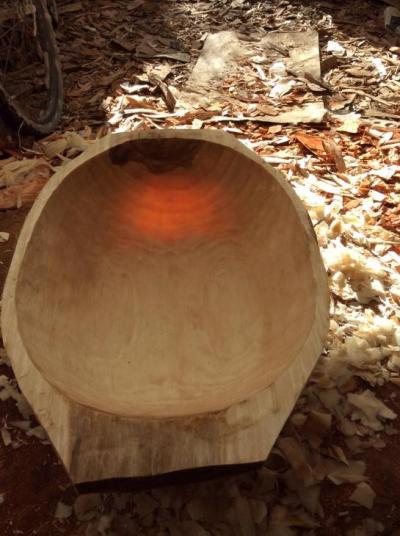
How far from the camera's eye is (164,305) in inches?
56.7

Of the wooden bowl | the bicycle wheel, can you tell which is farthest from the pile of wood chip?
the wooden bowl

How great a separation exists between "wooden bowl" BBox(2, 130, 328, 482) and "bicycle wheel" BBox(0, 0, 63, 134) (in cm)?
131

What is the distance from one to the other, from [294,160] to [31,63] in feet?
5.68

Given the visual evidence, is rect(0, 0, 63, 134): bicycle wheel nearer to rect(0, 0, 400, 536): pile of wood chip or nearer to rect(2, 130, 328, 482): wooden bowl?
rect(0, 0, 400, 536): pile of wood chip

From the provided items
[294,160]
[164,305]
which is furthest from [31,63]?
[164,305]

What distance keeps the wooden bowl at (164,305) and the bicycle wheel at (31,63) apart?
1308 millimetres

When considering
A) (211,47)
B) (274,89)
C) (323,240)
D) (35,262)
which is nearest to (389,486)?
(323,240)

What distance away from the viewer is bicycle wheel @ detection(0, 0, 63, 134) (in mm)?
2750

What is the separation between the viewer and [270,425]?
3.03ft

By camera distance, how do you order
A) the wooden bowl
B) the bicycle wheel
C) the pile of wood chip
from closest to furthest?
the wooden bowl < the pile of wood chip < the bicycle wheel

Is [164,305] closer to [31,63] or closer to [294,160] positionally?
[294,160]

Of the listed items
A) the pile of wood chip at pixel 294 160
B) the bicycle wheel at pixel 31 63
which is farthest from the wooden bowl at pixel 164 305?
the bicycle wheel at pixel 31 63

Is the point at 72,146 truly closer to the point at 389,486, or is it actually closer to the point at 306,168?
the point at 306,168

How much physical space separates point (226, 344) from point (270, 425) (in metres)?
0.41
